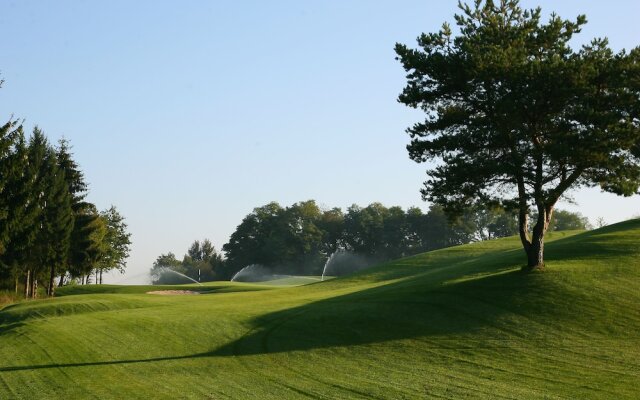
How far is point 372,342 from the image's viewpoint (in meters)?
27.3

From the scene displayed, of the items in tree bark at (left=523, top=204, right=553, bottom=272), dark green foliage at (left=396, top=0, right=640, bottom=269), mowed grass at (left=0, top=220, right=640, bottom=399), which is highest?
dark green foliage at (left=396, top=0, right=640, bottom=269)

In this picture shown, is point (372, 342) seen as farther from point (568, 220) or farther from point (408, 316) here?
point (568, 220)

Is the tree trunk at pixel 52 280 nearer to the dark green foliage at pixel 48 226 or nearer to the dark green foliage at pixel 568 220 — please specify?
the dark green foliage at pixel 48 226

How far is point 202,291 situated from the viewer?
6575cm

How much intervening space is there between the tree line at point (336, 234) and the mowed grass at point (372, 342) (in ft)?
334

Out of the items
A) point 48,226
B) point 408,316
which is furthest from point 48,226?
point 408,316

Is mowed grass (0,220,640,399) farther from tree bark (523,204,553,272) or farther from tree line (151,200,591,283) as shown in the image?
tree line (151,200,591,283)

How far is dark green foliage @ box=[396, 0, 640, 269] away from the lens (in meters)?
32.0

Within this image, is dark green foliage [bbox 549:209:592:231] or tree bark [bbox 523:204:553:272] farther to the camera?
dark green foliage [bbox 549:209:592:231]

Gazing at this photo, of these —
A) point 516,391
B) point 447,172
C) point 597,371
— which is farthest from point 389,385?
point 447,172

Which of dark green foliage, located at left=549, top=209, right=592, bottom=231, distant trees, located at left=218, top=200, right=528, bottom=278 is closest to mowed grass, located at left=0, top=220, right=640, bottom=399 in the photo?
distant trees, located at left=218, top=200, right=528, bottom=278

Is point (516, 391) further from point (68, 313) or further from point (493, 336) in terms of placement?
point (68, 313)

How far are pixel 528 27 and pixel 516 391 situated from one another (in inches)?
837

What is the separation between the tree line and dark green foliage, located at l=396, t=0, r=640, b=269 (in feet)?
353
